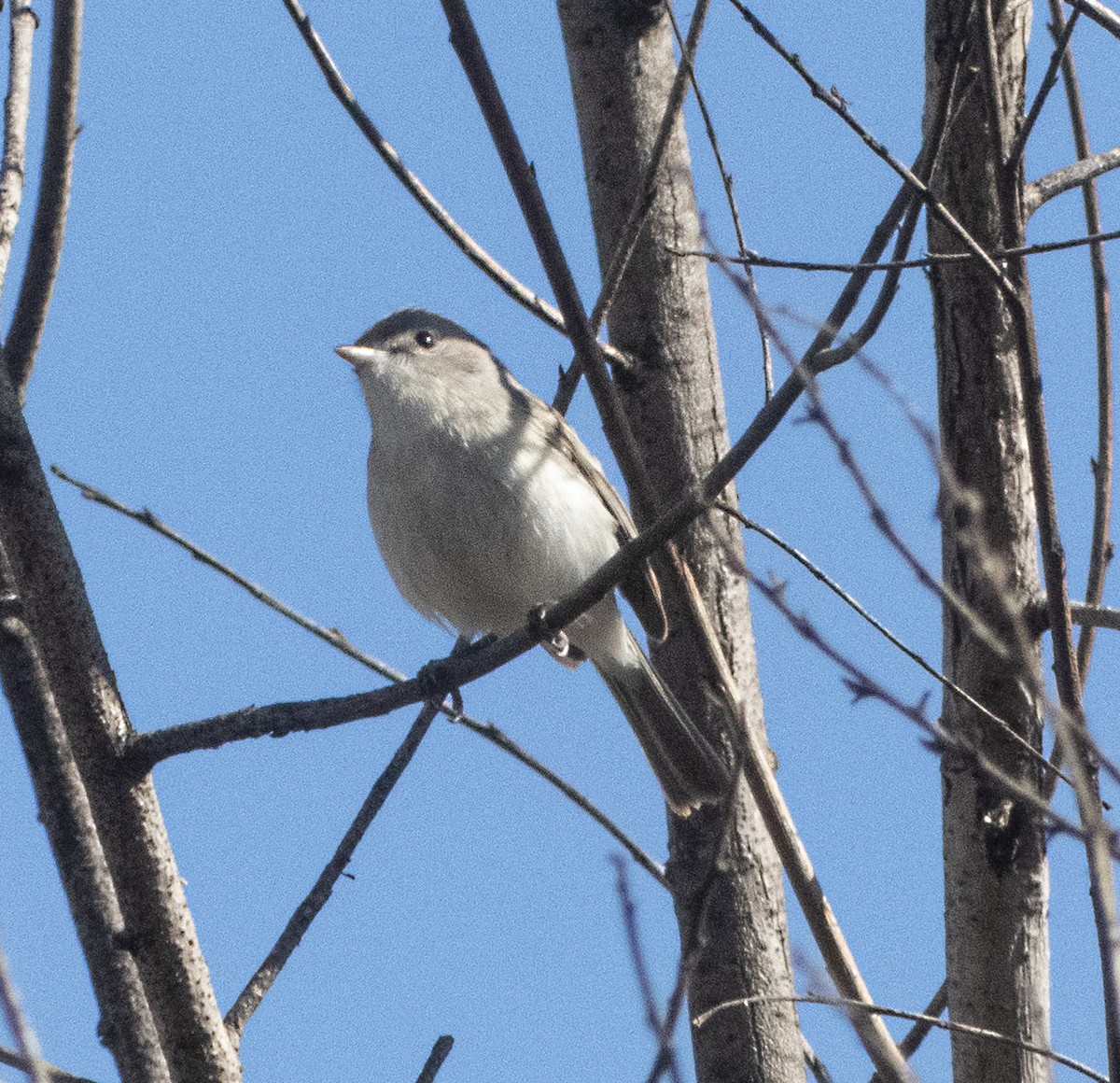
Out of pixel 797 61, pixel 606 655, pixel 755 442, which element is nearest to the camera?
pixel 755 442

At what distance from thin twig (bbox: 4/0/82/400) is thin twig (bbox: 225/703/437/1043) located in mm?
1227

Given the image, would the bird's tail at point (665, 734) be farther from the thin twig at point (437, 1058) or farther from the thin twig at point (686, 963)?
the thin twig at point (686, 963)

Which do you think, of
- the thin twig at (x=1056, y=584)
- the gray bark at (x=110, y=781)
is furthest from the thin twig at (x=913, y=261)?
the gray bark at (x=110, y=781)

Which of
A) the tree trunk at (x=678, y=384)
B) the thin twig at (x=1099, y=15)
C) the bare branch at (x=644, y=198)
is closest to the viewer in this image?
the thin twig at (x=1099, y=15)

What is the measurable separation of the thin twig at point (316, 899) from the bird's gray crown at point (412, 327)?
80.0 inches

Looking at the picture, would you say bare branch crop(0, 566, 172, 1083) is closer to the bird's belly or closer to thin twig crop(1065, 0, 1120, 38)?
the bird's belly

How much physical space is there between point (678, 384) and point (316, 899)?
61.7 inches

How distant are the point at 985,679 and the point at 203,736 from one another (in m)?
1.52

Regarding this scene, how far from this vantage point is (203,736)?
286cm

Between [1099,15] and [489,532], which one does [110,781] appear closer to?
[489,532]

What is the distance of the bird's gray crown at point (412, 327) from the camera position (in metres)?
5.15

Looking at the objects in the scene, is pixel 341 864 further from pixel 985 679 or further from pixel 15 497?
pixel 985 679

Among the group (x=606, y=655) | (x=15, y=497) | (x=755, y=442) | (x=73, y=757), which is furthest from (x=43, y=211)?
(x=606, y=655)

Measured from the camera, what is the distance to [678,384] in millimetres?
3889
